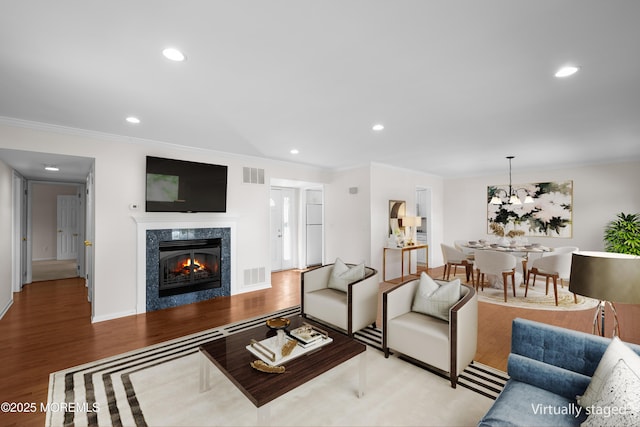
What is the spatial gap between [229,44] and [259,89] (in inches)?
25.5

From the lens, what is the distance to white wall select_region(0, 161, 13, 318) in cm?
399

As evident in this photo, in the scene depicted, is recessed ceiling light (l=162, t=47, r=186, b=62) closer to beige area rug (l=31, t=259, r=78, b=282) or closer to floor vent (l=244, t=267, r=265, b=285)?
floor vent (l=244, t=267, r=265, b=285)

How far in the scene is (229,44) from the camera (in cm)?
184

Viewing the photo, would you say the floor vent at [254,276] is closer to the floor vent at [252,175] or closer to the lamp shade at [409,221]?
the floor vent at [252,175]

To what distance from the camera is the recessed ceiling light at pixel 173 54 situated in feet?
6.21

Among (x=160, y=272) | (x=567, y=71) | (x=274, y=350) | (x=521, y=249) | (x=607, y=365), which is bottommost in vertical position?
(x=274, y=350)

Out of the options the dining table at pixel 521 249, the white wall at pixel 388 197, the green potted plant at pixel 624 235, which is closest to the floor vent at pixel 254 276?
the white wall at pixel 388 197

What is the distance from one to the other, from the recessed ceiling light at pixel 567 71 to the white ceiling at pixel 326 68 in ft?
0.18

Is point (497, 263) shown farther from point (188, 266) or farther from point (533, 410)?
point (188, 266)

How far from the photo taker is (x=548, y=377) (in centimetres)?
166

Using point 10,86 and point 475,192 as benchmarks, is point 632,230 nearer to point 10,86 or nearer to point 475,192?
point 475,192

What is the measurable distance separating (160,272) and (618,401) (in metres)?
4.82

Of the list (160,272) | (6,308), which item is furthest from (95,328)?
(6,308)

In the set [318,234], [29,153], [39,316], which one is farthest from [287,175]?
[39,316]
